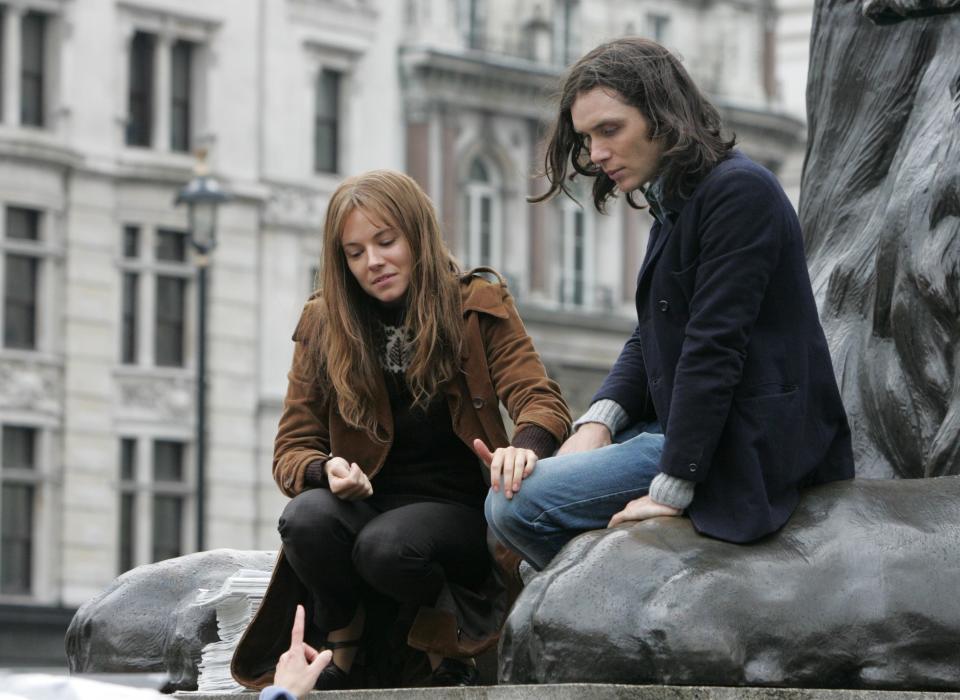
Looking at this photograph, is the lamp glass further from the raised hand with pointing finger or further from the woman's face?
the raised hand with pointing finger

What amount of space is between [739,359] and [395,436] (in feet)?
3.74

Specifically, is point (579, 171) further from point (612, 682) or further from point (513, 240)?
point (513, 240)

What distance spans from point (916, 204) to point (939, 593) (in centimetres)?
133

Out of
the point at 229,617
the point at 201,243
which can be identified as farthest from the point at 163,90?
the point at 229,617

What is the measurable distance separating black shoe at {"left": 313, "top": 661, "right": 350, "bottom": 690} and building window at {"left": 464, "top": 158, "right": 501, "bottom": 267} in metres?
35.7

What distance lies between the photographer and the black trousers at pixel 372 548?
18.8ft

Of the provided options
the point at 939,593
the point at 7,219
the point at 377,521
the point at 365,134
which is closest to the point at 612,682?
the point at 939,593

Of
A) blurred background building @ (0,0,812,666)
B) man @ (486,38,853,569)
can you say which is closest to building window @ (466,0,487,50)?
blurred background building @ (0,0,812,666)

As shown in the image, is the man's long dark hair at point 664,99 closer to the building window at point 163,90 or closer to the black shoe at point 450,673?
the black shoe at point 450,673

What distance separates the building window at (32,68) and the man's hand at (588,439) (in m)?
30.6

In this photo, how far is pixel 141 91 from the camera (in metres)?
37.2

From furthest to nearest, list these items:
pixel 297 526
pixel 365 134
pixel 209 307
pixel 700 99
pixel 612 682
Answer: pixel 365 134 < pixel 209 307 < pixel 297 526 < pixel 700 99 < pixel 612 682

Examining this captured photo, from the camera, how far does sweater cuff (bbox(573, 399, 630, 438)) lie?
577 centimetres

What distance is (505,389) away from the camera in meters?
5.89
